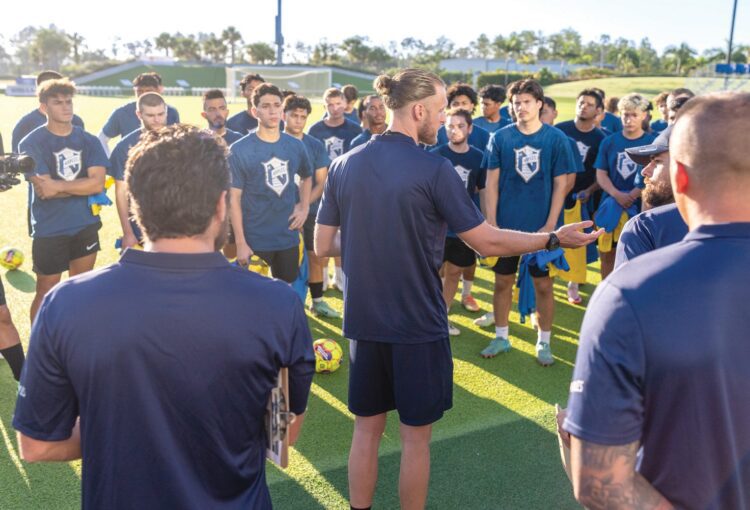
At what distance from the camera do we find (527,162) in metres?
5.70

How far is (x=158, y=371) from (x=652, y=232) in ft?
6.52

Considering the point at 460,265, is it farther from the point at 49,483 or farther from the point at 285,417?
the point at 285,417

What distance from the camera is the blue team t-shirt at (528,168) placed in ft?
18.5

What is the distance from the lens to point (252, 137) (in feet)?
18.0

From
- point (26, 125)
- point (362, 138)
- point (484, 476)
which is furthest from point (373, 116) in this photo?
point (484, 476)

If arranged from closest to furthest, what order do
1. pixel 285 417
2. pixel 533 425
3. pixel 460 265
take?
pixel 285 417
pixel 533 425
pixel 460 265

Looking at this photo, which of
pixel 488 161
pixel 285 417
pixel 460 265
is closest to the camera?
pixel 285 417

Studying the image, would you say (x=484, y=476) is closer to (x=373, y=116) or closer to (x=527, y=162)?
(x=527, y=162)

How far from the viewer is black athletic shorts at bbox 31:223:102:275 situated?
5.53 m

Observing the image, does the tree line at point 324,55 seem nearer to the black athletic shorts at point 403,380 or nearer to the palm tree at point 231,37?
the palm tree at point 231,37

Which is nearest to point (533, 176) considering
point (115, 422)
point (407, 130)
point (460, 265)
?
point (460, 265)

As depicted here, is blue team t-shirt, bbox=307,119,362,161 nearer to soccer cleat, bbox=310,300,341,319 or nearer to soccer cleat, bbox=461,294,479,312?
soccer cleat, bbox=310,300,341,319

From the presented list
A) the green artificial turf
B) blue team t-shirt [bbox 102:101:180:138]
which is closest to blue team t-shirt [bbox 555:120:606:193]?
the green artificial turf

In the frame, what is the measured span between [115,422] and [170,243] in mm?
510
